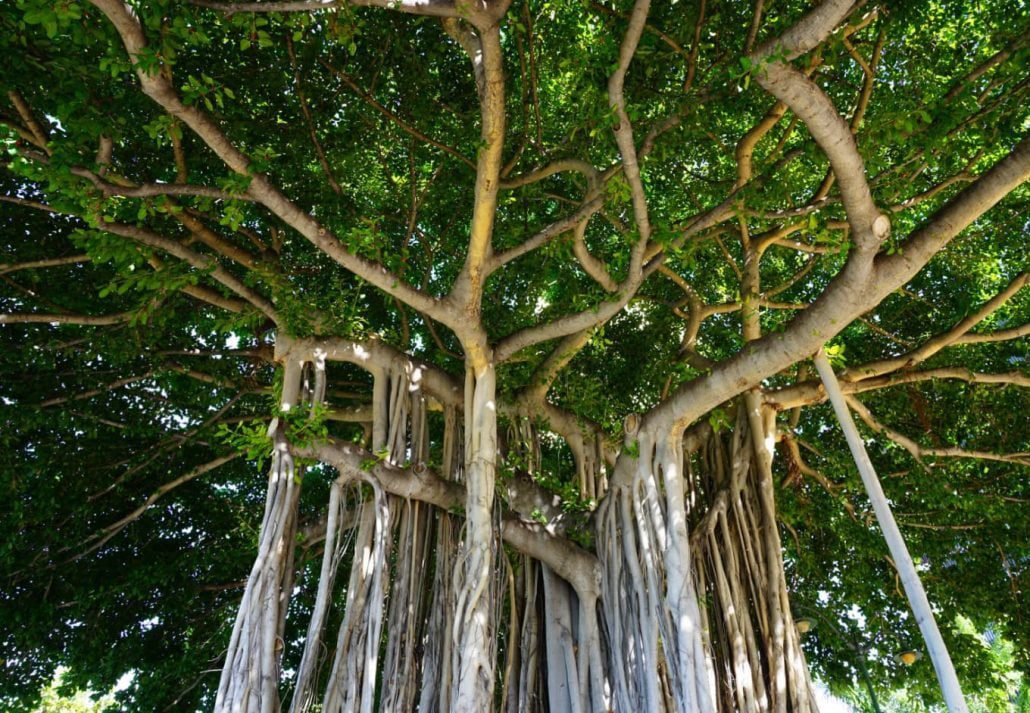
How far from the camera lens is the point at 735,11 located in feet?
13.3

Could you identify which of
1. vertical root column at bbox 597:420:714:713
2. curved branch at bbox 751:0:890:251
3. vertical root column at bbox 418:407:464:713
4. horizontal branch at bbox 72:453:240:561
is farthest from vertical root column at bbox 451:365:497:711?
horizontal branch at bbox 72:453:240:561

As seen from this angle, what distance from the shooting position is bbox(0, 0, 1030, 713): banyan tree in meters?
3.38

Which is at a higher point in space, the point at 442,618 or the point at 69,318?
the point at 69,318

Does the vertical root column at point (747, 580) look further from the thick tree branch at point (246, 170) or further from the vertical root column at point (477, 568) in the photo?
the thick tree branch at point (246, 170)

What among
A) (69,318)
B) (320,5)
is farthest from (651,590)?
(69,318)

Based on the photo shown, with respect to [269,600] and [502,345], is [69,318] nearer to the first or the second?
[269,600]

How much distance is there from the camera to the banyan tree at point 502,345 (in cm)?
338

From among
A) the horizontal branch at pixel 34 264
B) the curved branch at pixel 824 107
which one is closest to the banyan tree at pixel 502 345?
the curved branch at pixel 824 107

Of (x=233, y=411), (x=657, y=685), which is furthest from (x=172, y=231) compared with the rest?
(x=657, y=685)

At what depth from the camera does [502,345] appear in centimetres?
425

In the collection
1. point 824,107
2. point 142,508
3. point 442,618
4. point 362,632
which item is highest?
point 824,107

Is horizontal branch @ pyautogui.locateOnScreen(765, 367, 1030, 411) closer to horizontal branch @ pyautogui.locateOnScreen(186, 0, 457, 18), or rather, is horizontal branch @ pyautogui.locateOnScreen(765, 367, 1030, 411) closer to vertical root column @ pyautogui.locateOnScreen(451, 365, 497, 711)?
vertical root column @ pyautogui.locateOnScreen(451, 365, 497, 711)

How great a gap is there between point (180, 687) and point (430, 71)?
4595mm

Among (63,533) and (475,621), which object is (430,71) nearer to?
(475,621)
